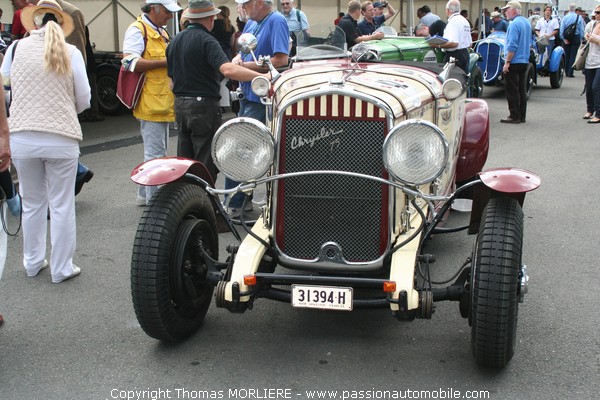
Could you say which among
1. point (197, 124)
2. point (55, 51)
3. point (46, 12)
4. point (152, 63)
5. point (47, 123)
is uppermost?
point (46, 12)

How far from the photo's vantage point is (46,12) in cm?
471

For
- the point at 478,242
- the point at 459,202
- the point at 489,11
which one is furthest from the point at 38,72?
the point at 489,11

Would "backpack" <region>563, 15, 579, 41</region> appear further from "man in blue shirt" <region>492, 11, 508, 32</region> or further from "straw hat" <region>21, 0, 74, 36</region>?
"straw hat" <region>21, 0, 74, 36</region>

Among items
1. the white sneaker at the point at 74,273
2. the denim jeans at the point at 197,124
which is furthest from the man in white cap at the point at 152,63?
the white sneaker at the point at 74,273

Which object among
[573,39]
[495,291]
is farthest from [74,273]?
[573,39]

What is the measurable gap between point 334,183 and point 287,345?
0.92m

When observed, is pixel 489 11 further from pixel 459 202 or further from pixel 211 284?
pixel 211 284

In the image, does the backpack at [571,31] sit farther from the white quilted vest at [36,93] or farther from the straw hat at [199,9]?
the white quilted vest at [36,93]

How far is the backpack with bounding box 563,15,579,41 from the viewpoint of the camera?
17.4m

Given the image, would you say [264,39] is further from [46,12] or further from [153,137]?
[46,12]

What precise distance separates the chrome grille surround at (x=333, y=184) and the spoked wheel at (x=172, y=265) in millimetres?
492

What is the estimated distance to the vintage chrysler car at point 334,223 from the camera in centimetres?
353

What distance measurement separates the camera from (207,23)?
5.66 m

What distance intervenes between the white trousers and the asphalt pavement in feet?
0.69
